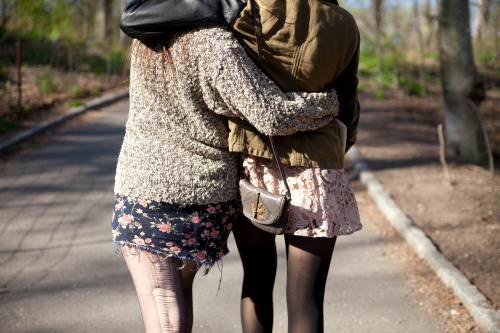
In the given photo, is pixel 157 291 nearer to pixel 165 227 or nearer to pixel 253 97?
pixel 165 227

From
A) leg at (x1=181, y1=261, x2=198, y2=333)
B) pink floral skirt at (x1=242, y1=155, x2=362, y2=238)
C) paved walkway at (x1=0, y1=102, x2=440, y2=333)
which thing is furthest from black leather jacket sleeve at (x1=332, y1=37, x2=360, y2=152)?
paved walkway at (x1=0, y1=102, x2=440, y2=333)

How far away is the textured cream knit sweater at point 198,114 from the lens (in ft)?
5.24

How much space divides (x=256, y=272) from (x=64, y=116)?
8.04m

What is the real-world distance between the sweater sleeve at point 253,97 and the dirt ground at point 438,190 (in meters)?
2.24

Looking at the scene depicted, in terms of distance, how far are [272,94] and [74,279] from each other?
264 cm

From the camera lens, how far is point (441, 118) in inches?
409

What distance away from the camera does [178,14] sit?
5.15ft

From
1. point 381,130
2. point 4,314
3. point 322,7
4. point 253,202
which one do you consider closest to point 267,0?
point 322,7

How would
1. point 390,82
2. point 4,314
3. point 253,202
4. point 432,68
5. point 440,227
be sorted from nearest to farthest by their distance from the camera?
point 253,202, point 4,314, point 440,227, point 390,82, point 432,68

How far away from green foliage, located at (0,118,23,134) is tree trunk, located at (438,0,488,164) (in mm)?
6336

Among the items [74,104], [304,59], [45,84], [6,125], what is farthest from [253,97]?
[45,84]

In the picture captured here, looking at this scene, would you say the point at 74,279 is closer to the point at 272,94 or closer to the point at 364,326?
the point at 364,326

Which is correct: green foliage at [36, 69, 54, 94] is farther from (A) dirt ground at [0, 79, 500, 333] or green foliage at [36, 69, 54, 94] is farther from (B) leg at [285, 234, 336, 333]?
(B) leg at [285, 234, 336, 333]

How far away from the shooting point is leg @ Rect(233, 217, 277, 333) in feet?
6.69
